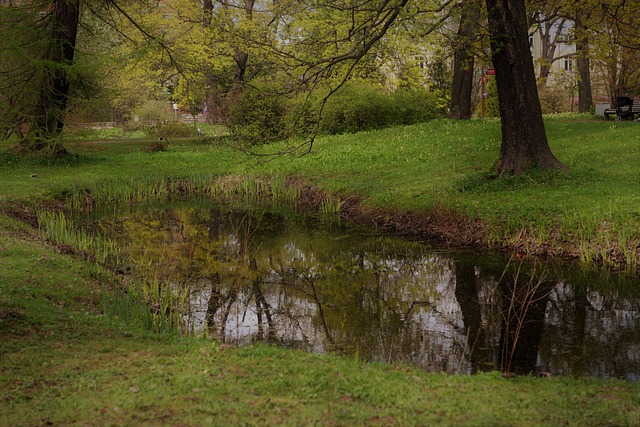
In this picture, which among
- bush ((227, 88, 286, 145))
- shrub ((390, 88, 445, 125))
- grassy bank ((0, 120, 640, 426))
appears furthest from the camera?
shrub ((390, 88, 445, 125))

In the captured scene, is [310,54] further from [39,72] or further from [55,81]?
[55,81]

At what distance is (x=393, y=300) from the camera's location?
10.1 metres

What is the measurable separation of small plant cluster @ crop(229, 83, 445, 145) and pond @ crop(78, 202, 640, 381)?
14.5 m

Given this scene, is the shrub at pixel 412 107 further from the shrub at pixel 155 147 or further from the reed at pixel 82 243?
the reed at pixel 82 243

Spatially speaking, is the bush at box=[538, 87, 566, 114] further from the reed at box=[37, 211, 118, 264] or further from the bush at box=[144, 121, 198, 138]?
the reed at box=[37, 211, 118, 264]

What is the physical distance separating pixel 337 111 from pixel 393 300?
793 inches

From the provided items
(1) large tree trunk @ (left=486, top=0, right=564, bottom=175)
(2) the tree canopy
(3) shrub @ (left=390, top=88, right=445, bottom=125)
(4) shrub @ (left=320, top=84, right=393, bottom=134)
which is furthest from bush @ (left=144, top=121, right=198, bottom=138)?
(1) large tree trunk @ (left=486, top=0, right=564, bottom=175)

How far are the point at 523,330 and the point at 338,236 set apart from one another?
6.60 m

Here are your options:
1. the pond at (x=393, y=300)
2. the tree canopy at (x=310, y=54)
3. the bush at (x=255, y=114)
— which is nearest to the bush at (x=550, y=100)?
the tree canopy at (x=310, y=54)

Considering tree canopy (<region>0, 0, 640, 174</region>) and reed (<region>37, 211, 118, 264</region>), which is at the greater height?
tree canopy (<region>0, 0, 640, 174</region>)

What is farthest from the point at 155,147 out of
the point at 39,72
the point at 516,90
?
the point at 516,90

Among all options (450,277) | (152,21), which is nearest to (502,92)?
(450,277)

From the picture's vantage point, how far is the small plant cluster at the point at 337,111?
96.5ft

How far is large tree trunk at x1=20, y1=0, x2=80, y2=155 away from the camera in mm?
21594
